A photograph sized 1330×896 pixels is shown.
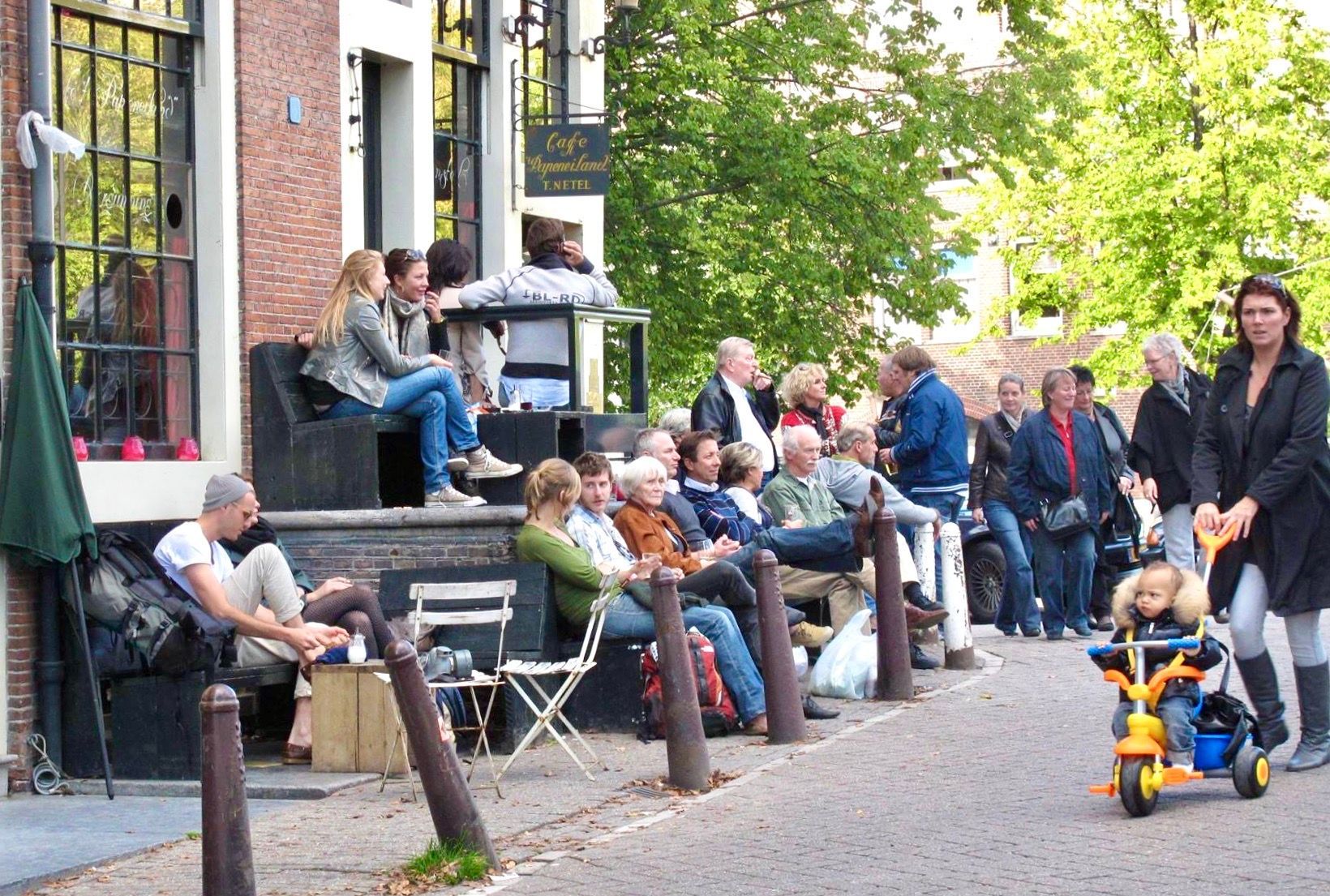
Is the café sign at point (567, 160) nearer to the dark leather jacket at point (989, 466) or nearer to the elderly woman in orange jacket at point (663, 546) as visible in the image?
the dark leather jacket at point (989, 466)

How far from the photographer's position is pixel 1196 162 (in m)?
33.4

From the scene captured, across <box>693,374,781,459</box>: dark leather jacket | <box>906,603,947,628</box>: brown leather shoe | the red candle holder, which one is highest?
<box>693,374,781,459</box>: dark leather jacket

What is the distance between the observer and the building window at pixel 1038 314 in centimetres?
3781

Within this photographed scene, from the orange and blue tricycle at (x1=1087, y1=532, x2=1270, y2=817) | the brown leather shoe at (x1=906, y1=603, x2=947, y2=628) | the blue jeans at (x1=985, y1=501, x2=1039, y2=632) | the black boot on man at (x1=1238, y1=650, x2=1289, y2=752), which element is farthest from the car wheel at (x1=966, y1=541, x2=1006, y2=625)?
the orange and blue tricycle at (x1=1087, y1=532, x2=1270, y2=817)

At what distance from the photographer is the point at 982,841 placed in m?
7.38

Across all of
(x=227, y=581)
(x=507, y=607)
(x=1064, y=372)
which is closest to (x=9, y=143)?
(x=227, y=581)

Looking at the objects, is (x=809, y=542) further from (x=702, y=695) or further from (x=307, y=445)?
(x=307, y=445)

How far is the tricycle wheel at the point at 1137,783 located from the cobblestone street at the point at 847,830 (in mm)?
77

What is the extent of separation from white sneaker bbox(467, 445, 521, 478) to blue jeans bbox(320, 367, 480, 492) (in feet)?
0.37

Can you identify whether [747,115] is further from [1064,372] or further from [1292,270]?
[1292,270]

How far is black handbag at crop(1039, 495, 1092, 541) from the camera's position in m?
14.9

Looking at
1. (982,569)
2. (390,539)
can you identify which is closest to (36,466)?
(390,539)

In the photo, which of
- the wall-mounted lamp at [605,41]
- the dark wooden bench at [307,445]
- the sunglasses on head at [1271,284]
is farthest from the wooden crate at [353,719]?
the wall-mounted lamp at [605,41]

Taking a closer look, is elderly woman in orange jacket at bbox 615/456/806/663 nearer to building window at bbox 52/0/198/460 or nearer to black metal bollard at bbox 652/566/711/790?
black metal bollard at bbox 652/566/711/790
